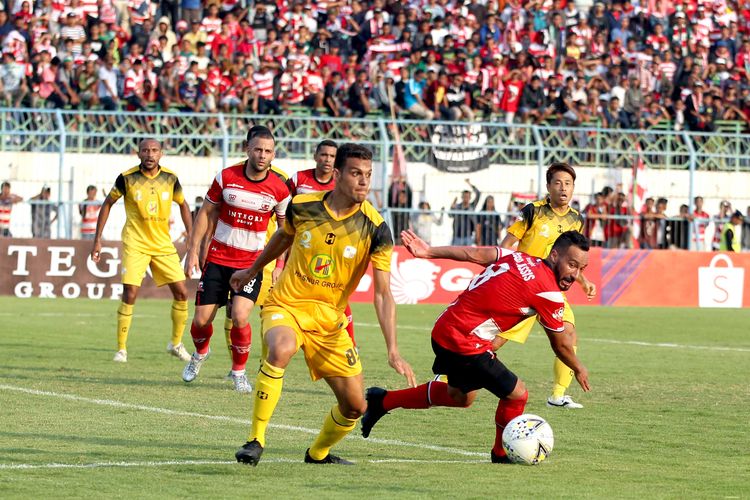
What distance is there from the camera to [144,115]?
2611 cm

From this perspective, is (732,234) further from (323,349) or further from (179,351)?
(323,349)

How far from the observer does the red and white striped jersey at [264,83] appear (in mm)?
29016

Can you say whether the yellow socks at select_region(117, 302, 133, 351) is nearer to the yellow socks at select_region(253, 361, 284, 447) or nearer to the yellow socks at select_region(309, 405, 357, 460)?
the yellow socks at select_region(309, 405, 357, 460)

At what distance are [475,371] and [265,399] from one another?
4.72 ft

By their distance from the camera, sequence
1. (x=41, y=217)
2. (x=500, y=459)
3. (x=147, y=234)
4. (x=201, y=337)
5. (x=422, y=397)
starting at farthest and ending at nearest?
(x=41, y=217) < (x=147, y=234) < (x=201, y=337) < (x=422, y=397) < (x=500, y=459)

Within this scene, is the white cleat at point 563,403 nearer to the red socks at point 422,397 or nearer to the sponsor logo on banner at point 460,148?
the red socks at point 422,397

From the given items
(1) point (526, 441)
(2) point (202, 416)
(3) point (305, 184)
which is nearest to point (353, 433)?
(2) point (202, 416)

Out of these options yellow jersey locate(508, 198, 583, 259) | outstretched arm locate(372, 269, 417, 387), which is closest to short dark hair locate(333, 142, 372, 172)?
outstretched arm locate(372, 269, 417, 387)

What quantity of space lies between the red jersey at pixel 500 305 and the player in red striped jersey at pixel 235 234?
3.82m

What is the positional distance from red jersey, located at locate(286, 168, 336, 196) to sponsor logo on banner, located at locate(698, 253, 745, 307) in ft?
55.2

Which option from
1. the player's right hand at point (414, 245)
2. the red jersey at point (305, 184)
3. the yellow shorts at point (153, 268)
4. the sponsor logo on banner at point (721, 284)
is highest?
the player's right hand at point (414, 245)

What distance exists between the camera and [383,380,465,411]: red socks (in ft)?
30.2

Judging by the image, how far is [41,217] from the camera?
2503cm

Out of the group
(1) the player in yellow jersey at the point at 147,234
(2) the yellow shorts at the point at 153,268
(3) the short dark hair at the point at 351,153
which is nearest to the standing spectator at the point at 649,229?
(1) the player in yellow jersey at the point at 147,234
